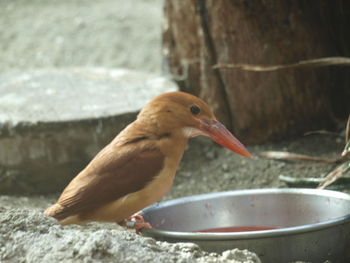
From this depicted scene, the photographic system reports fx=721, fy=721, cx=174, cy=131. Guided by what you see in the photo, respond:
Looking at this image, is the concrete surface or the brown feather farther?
the concrete surface

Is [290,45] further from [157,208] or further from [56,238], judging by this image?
[56,238]

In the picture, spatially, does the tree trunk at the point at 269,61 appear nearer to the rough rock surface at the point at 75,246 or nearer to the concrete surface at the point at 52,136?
the concrete surface at the point at 52,136

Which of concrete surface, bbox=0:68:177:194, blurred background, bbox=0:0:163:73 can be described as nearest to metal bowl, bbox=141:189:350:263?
concrete surface, bbox=0:68:177:194

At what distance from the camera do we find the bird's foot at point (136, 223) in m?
3.02

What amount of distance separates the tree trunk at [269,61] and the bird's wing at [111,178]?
5.78ft

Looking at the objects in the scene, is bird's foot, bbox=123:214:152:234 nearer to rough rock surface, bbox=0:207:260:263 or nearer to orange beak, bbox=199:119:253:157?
orange beak, bbox=199:119:253:157

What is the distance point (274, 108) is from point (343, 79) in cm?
53

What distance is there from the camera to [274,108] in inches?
193

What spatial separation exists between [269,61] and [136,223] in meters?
2.16

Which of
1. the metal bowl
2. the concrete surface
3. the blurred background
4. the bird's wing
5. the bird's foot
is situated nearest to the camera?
the metal bowl

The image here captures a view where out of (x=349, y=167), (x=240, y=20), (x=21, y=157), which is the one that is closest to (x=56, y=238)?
(x=349, y=167)

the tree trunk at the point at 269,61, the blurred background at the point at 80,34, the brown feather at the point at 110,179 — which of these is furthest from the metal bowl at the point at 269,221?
the blurred background at the point at 80,34

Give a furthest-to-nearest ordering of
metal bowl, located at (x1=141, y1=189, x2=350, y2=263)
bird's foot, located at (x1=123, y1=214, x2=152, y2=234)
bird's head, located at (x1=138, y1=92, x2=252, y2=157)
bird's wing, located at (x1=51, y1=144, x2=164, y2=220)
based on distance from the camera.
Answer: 1. bird's head, located at (x1=138, y1=92, x2=252, y2=157)
2. bird's wing, located at (x1=51, y1=144, x2=164, y2=220)
3. bird's foot, located at (x1=123, y1=214, x2=152, y2=234)
4. metal bowl, located at (x1=141, y1=189, x2=350, y2=263)

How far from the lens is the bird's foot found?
3.02 meters
